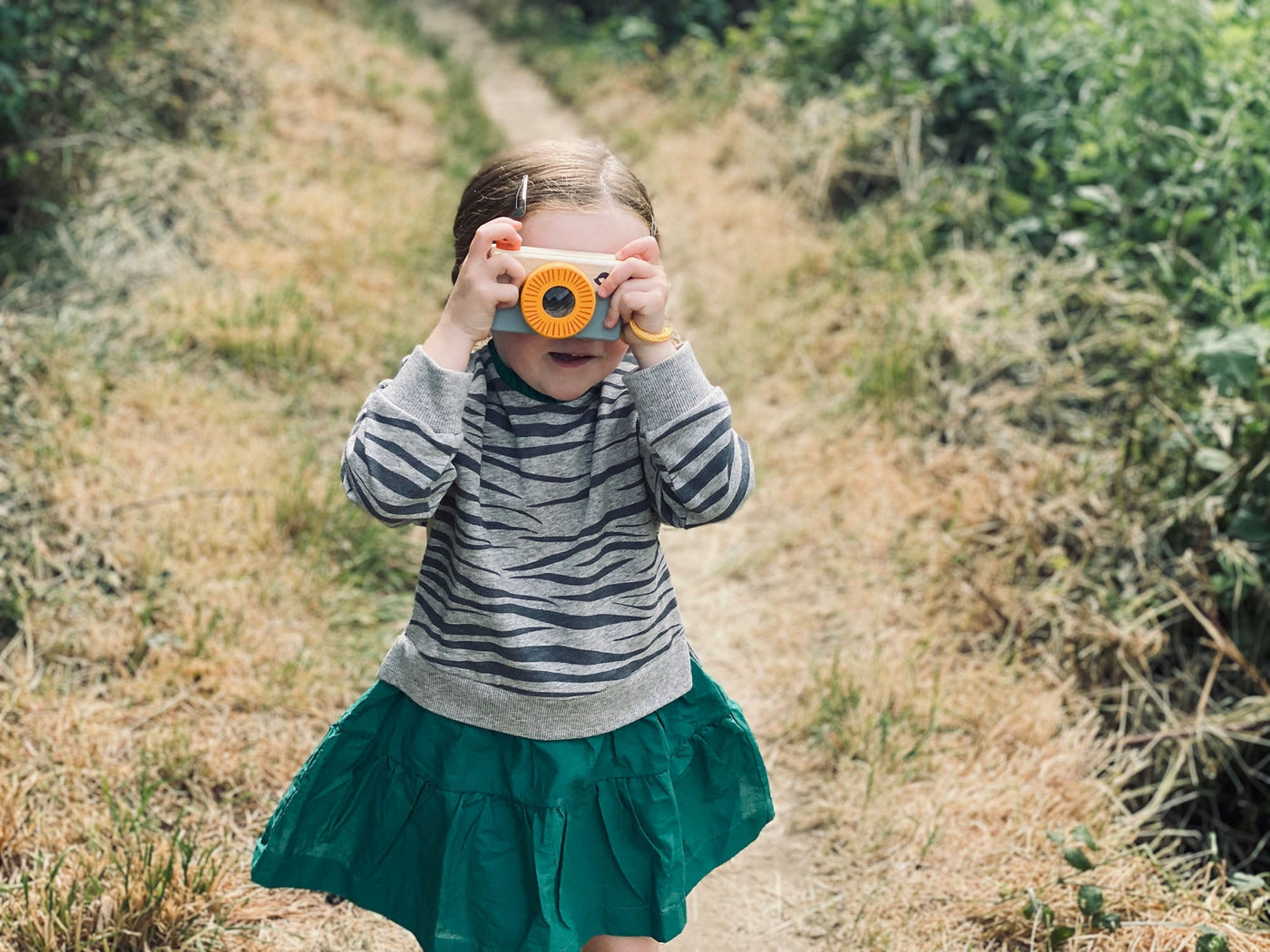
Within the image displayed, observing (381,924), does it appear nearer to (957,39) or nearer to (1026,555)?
(1026,555)

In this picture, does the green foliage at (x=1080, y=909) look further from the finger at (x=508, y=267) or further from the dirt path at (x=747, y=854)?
the finger at (x=508, y=267)

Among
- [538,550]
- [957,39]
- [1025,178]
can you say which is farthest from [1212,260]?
[538,550]

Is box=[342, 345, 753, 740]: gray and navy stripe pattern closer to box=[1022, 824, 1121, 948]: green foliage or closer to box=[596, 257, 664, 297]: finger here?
box=[596, 257, 664, 297]: finger

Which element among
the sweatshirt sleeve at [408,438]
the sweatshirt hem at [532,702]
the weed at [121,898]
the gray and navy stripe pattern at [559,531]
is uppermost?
the sweatshirt sleeve at [408,438]

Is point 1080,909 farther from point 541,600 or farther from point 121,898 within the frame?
point 121,898

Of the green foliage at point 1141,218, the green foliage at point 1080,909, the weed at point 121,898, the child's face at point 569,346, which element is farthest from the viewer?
the green foliage at point 1141,218

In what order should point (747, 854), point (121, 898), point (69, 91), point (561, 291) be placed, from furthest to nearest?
point (69, 91) → point (747, 854) → point (121, 898) → point (561, 291)

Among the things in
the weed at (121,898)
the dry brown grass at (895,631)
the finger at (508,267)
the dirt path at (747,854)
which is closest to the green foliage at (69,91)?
the dirt path at (747,854)

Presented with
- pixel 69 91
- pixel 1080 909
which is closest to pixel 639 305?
pixel 1080 909

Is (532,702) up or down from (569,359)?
down

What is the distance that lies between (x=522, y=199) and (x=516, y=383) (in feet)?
0.83

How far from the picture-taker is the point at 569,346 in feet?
5.33

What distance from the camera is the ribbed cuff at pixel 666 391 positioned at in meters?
1.59

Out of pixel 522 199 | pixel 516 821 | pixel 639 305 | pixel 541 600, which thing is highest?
pixel 522 199
